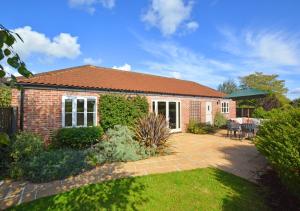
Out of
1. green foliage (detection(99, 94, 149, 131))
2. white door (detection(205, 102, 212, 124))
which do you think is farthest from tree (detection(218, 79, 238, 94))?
green foliage (detection(99, 94, 149, 131))

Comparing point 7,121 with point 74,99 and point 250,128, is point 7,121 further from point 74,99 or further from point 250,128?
point 250,128

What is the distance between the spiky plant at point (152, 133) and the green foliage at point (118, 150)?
0.39 meters

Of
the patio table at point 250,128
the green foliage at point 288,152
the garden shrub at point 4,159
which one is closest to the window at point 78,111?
the garden shrub at point 4,159

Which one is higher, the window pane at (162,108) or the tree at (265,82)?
the tree at (265,82)

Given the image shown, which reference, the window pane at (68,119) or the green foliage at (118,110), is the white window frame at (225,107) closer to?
the green foliage at (118,110)

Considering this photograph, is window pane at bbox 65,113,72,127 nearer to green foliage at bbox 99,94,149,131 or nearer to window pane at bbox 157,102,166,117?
green foliage at bbox 99,94,149,131

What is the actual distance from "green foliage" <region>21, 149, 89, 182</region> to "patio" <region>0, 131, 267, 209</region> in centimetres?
25

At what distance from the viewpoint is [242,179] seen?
629cm

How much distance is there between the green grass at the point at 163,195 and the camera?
4.58 metres

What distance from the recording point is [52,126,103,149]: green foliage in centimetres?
1021

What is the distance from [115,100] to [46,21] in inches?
228

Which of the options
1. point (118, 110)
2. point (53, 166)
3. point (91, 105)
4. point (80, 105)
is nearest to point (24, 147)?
point (53, 166)

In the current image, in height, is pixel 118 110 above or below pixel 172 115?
above

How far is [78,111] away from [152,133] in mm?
4816
